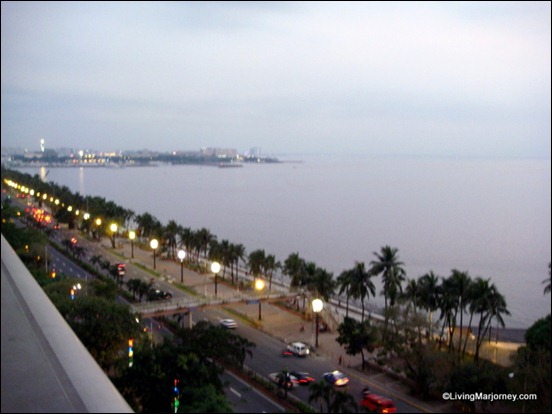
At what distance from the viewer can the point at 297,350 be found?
14.4 meters

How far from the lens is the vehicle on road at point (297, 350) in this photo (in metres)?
14.3

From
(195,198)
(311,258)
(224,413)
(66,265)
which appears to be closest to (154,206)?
(195,198)

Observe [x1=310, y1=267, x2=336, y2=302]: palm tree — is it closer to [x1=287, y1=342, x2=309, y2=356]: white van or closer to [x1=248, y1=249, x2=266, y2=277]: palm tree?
[x1=287, y1=342, x2=309, y2=356]: white van

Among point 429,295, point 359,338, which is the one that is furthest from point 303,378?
point 429,295

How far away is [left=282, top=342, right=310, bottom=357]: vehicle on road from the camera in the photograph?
14.3 m

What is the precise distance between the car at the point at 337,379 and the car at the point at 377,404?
128cm

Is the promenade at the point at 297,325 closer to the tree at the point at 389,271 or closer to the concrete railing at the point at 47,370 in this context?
the tree at the point at 389,271

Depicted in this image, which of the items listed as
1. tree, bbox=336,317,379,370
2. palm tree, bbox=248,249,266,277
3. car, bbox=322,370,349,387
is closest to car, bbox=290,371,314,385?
car, bbox=322,370,349,387

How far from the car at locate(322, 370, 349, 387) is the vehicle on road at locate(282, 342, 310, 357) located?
199 centimetres

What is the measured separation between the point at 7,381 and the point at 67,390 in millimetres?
242

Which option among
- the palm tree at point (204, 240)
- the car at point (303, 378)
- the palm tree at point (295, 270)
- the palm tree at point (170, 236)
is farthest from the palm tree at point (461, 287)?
the palm tree at point (170, 236)

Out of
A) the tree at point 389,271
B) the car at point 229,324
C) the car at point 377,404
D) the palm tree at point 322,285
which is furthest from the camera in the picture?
the palm tree at point 322,285

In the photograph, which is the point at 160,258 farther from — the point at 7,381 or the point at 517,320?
the point at 7,381

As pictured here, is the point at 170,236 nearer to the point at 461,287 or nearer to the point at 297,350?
the point at 297,350
